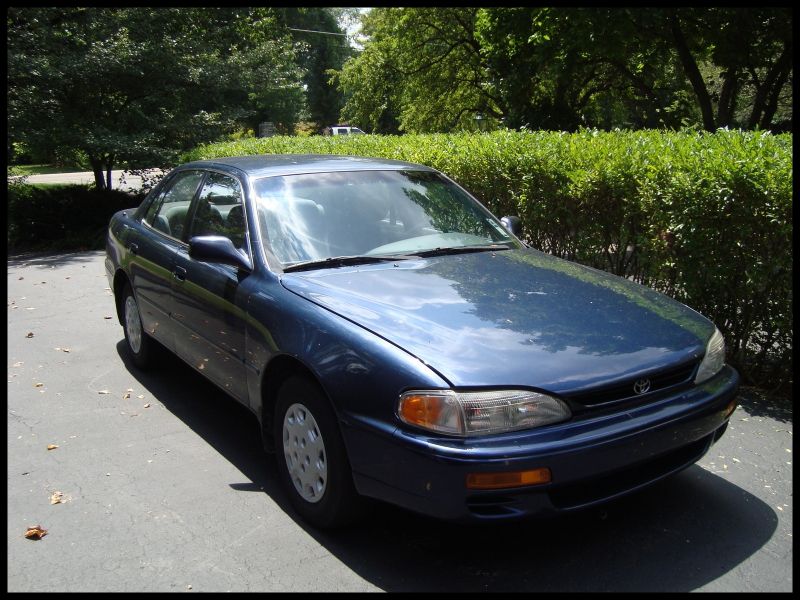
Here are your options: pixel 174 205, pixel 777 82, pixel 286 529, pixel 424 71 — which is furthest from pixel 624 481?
pixel 424 71

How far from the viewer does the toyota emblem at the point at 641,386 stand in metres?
3.09

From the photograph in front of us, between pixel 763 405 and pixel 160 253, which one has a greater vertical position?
pixel 160 253

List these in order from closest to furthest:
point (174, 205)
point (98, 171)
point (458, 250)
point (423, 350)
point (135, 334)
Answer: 1. point (423, 350)
2. point (458, 250)
3. point (174, 205)
4. point (135, 334)
5. point (98, 171)

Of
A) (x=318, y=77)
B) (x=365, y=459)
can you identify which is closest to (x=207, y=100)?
(x=365, y=459)

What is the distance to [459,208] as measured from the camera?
4902 millimetres

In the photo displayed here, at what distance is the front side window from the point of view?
440 cm

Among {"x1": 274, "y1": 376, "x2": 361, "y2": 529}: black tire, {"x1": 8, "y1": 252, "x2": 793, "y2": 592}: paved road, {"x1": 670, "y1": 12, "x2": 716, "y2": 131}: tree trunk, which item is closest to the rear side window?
{"x1": 8, "y1": 252, "x2": 793, "y2": 592}: paved road

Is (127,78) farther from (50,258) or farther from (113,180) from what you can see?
(113,180)

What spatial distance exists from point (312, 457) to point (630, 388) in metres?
1.44

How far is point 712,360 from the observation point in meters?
3.49

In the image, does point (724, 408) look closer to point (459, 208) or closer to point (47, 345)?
point (459, 208)

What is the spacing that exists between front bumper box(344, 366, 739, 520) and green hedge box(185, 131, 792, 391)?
7.28ft

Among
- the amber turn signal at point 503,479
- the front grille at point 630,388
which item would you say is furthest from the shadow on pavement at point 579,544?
the front grille at point 630,388

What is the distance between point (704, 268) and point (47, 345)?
5714 mm
